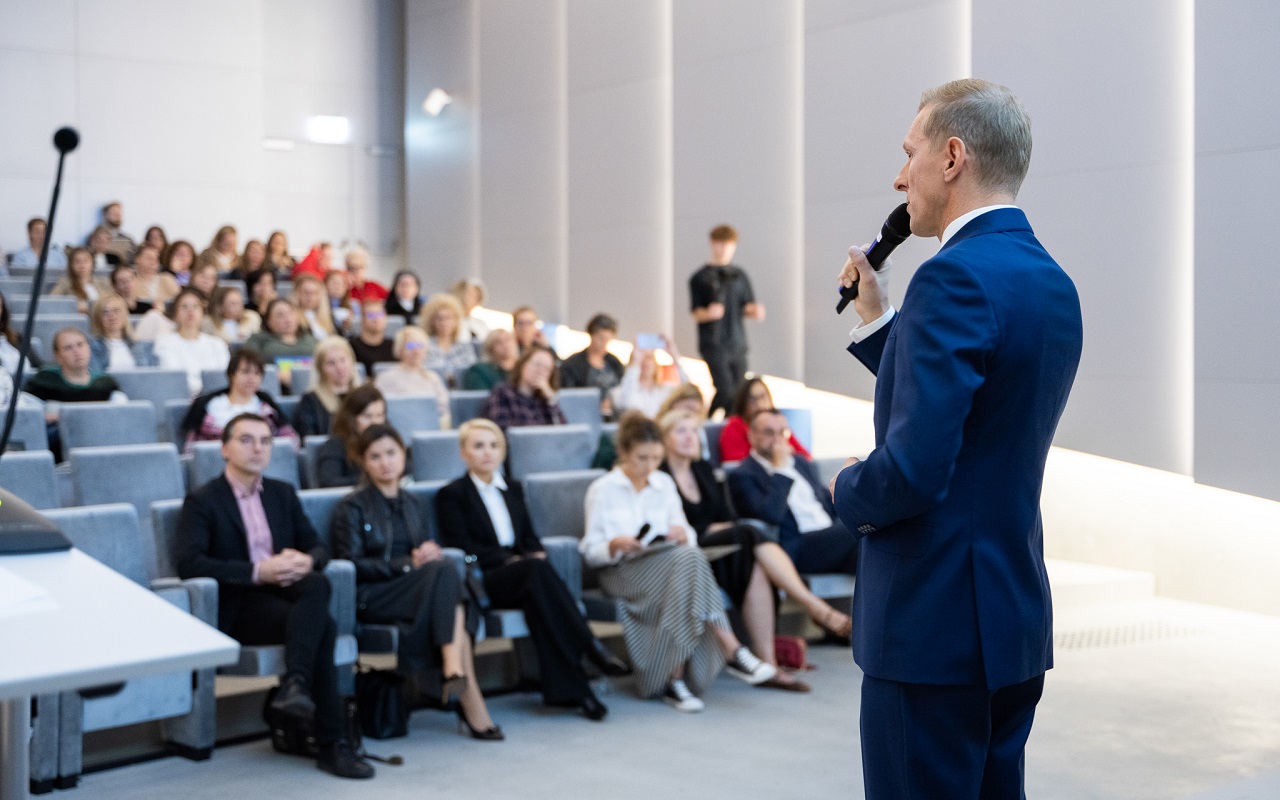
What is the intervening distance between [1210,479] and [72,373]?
4941 millimetres

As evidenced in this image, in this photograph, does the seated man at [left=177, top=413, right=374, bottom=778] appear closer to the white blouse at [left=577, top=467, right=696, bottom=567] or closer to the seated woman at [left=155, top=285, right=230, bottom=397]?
the white blouse at [left=577, top=467, right=696, bottom=567]

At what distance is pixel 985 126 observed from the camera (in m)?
→ 1.54

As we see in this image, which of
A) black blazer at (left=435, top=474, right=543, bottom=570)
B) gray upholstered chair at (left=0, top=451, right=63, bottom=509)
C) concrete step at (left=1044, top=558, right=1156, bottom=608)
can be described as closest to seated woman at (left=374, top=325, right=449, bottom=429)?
black blazer at (left=435, top=474, right=543, bottom=570)

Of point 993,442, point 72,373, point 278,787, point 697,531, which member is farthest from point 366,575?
point 993,442

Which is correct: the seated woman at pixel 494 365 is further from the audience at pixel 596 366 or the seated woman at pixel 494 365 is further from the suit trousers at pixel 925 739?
the suit trousers at pixel 925 739

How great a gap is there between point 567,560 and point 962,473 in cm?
297

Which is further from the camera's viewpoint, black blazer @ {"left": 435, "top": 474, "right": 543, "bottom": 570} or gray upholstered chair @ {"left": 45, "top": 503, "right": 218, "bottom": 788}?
black blazer @ {"left": 435, "top": 474, "right": 543, "bottom": 570}

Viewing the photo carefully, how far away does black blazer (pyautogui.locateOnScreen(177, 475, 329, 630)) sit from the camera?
3.76m

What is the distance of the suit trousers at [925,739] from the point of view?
60.5 inches

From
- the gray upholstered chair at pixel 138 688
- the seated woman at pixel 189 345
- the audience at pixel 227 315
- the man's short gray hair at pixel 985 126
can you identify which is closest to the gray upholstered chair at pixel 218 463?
the gray upholstered chair at pixel 138 688

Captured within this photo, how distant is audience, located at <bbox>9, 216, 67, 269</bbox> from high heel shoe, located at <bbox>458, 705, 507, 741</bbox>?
22.5 ft

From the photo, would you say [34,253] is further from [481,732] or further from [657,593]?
[481,732]

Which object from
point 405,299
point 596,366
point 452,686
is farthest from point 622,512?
point 405,299

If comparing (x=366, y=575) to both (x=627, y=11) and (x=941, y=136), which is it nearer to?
(x=941, y=136)
